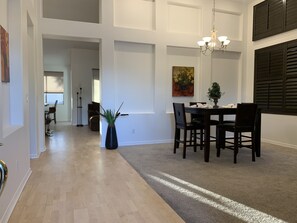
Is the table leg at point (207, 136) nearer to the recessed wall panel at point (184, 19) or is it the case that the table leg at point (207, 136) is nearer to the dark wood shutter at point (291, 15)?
the recessed wall panel at point (184, 19)

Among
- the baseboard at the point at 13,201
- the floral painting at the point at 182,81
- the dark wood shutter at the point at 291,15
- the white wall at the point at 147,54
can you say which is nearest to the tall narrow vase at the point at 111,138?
the white wall at the point at 147,54

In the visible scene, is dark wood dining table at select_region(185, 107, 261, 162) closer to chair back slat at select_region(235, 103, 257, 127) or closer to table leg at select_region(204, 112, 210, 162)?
table leg at select_region(204, 112, 210, 162)

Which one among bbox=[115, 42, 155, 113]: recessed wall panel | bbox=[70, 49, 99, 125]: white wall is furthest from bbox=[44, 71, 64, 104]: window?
bbox=[115, 42, 155, 113]: recessed wall panel

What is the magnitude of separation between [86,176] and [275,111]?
4326 mm

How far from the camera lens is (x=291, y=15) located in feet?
16.6

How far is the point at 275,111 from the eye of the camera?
5445mm

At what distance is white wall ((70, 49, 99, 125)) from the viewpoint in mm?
9325

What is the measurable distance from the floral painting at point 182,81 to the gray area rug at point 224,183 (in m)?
1.65

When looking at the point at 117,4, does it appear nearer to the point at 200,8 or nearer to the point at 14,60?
the point at 200,8

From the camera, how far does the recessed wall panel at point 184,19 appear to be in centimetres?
566

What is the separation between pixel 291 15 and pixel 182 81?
2.60 m

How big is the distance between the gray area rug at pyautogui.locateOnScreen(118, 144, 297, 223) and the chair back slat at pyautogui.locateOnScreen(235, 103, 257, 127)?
62 cm

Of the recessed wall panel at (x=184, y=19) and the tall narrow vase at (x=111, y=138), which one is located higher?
the recessed wall panel at (x=184, y=19)

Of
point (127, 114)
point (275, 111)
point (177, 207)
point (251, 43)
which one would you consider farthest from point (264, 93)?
point (177, 207)
